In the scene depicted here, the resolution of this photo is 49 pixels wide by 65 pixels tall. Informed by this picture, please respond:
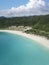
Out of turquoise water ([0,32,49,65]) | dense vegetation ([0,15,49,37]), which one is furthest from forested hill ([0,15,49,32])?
turquoise water ([0,32,49,65])

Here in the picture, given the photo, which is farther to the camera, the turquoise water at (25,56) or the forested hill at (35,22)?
the forested hill at (35,22)

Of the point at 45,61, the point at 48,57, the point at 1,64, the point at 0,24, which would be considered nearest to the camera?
the point at 1,64

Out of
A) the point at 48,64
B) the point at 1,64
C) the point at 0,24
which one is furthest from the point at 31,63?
the point at 0,24

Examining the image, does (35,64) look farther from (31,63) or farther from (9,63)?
(9,63)

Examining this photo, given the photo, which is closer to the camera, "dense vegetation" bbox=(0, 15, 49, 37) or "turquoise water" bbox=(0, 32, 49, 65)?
"turquoise water" bbox=(0, 32, 49, 65)

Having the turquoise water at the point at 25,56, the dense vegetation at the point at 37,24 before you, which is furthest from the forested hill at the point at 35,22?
the turquoise water at the point at 25,56

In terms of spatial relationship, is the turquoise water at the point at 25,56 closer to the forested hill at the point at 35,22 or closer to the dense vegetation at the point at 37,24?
the dense vegetation at the point at 37,24

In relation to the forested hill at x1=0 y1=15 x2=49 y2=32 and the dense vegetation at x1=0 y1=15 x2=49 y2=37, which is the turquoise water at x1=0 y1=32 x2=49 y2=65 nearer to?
the dense vegetation at x1=0 y1=15 x2=49 y2=37

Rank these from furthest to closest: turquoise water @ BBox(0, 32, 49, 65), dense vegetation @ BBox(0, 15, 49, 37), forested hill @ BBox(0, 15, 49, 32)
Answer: forested hill @ BBox(0, 15, 49, 32)
dense vegetation @ BBox(0, 15, 49, 37)
turquoise water @ BBox(0, 32, 49, 65)

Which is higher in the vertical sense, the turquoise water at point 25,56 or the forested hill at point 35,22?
the turquoise water at point 25,56

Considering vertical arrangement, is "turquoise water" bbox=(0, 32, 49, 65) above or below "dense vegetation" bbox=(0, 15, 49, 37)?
above

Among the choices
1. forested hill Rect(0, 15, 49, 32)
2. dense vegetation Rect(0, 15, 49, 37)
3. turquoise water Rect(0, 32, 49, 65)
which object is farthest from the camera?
forested hill Rect(0, 15, 49, 32)
